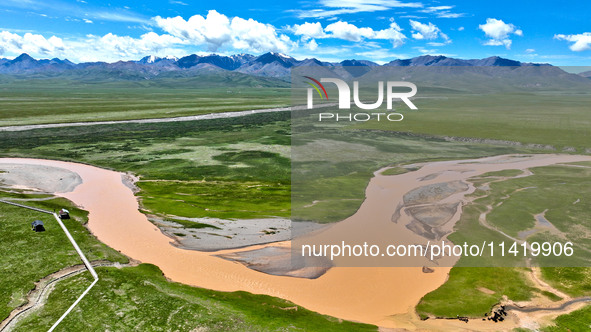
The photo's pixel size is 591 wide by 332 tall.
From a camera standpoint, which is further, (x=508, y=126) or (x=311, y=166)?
(x=508, y=126)

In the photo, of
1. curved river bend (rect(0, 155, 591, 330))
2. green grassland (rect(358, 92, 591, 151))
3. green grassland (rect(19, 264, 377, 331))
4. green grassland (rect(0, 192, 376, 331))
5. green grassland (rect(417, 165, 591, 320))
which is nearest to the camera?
green grassland (rect(19, 264, 377, 331))

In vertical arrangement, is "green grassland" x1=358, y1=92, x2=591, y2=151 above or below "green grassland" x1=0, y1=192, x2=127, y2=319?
above

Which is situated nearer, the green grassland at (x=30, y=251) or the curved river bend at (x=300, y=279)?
the curved river bend at (x=300, y=279)

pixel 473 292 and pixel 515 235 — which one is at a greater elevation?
pixel 515 235

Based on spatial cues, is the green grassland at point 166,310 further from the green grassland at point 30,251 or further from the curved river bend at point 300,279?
the green grassland at point 30,251

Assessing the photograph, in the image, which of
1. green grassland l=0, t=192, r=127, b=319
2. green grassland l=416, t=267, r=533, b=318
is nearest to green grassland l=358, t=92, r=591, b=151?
green grassland l=416, t=267, r=533, b=318

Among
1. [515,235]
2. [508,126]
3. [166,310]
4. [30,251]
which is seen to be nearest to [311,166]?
[515,235]

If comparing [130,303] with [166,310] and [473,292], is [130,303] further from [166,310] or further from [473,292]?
[473,292]

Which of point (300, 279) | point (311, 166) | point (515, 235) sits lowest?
→ point (300, 279)

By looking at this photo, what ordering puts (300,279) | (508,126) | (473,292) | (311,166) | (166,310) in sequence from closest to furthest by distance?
1. (166,310)
2. (473,292)
3. (300,279)
4. (311,166)
5. (508,126)

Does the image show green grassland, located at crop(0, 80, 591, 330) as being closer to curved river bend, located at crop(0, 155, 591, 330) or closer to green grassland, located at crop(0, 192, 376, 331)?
green grassland, located at crop(0, 192, 376, 331)

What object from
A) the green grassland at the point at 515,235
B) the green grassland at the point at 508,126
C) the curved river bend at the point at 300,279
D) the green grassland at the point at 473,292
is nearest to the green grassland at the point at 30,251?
the curved river bend at the point at 300,279
